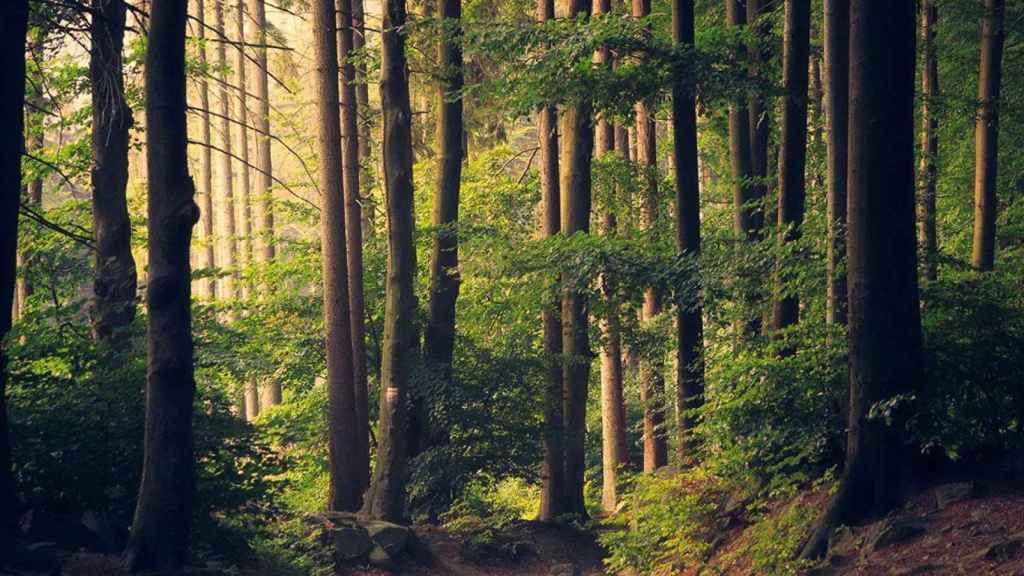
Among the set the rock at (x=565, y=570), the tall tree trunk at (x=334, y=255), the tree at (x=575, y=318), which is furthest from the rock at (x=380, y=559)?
the tree at (x=575, y=318)

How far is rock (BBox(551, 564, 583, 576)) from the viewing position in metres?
14.4

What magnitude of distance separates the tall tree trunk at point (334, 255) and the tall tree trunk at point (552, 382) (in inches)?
129

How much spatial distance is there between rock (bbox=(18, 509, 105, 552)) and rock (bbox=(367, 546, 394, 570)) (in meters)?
4.76

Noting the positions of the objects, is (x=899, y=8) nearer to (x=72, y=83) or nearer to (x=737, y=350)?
(x=737, y=350)

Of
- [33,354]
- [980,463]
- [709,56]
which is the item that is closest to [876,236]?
[980,463]

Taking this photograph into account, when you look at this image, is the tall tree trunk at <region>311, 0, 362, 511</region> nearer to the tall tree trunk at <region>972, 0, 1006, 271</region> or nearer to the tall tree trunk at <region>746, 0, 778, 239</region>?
the tall tree trunk at <region>746, 0, 778, 239</region>

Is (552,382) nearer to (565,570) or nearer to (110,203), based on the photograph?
(565,570)

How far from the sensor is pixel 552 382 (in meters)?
16.9

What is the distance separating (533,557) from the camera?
50.6ft

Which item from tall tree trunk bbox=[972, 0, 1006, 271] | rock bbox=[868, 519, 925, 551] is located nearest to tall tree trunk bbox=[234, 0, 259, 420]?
tall tree trunk bbox=[972, 0, 1006, 271]

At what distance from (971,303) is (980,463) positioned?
1546 mm

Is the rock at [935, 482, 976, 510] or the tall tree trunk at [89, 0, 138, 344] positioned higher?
the tall tree trunk at [89, 0, 138, 344]

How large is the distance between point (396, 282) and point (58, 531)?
24.3 ft

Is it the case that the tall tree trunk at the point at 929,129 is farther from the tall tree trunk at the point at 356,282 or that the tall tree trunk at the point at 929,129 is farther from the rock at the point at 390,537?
the rock at the point at 390,537
